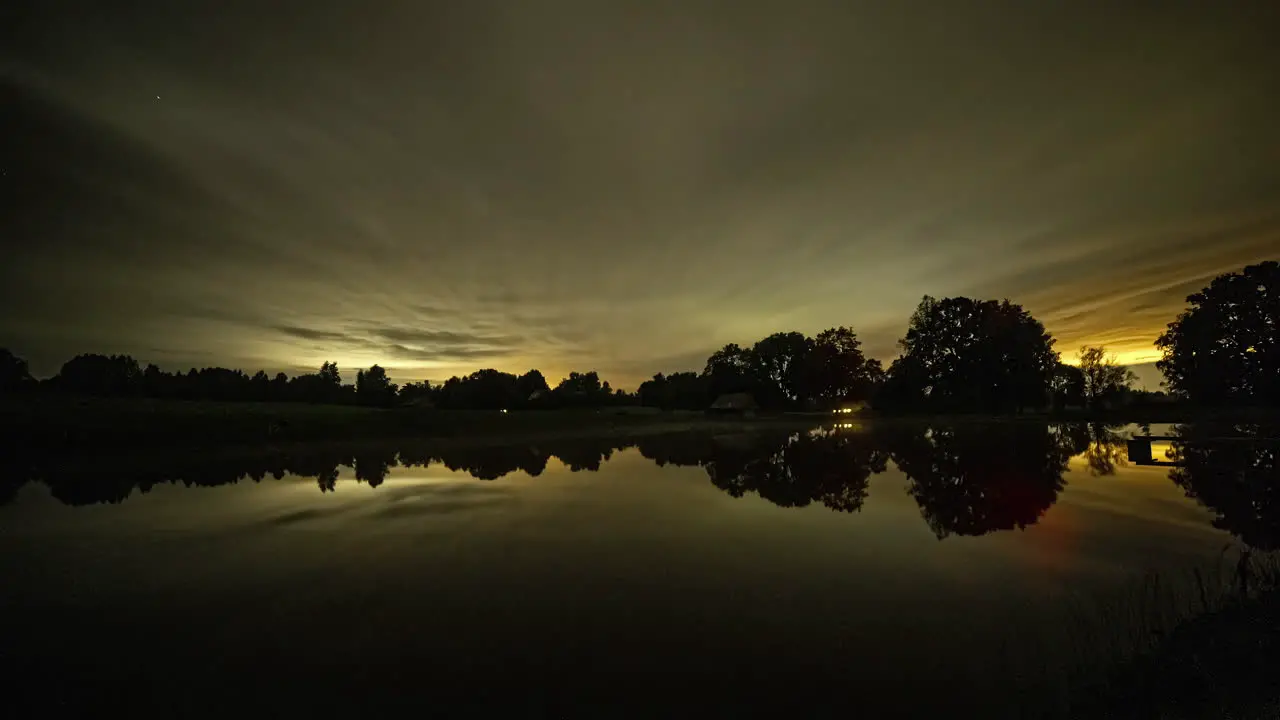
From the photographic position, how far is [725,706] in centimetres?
583

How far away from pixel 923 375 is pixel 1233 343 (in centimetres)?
3927

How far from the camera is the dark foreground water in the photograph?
20.7 ft

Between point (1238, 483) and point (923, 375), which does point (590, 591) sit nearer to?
point (1238, 483)

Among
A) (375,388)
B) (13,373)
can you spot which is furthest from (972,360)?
(13,373)

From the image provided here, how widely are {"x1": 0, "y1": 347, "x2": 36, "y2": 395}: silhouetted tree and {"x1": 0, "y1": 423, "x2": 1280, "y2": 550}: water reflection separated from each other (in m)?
66.5

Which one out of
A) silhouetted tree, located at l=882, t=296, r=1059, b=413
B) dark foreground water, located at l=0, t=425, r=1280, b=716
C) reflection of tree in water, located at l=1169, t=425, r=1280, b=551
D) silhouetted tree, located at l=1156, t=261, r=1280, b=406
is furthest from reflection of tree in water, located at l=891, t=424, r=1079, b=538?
silhouetted tree, located at l=882, t=296, r=1059, b=413

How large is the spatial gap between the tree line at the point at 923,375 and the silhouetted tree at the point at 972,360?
20 cm

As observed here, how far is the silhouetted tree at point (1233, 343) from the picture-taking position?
58.6 meters

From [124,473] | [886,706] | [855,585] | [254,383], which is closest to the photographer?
[886,706]

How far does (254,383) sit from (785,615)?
111 meters

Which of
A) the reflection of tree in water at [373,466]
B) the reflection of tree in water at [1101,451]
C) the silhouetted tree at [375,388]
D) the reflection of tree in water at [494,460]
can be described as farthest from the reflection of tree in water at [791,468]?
the silhouetted tree at [375,388]

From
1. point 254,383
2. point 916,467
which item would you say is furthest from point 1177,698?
point 254,383

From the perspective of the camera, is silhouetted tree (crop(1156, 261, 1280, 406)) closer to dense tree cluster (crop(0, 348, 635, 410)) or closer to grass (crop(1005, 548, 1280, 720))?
grass (crop(1005, 548, 1280, 720))

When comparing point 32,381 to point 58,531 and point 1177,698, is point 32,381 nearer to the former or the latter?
point 58,531
